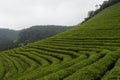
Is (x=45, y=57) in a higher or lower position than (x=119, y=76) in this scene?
lower

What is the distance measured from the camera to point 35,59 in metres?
51.9

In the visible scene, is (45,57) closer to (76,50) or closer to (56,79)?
(76,50)

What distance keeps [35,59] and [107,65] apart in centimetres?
2586

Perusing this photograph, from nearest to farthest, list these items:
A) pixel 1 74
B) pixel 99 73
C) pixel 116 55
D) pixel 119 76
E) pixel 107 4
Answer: pixel 119 76 < pixel 99 73 < pixel 116 55 < pixel 1 74 < pixel 107 4

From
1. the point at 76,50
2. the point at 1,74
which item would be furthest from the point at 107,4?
the point at 1,74

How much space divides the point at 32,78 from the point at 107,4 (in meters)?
113

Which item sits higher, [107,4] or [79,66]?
[107,4]

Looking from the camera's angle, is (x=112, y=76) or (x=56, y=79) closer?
(x=112, y=76)

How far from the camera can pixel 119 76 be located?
2128 cm

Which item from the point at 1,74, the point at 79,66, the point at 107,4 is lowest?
the point at 1,74

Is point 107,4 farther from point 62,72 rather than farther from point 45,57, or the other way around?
point 62,72

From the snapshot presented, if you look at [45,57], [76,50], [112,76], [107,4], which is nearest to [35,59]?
[45,57]

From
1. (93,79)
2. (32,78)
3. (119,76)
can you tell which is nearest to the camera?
(119,76)

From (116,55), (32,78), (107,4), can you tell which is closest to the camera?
(32,78)
